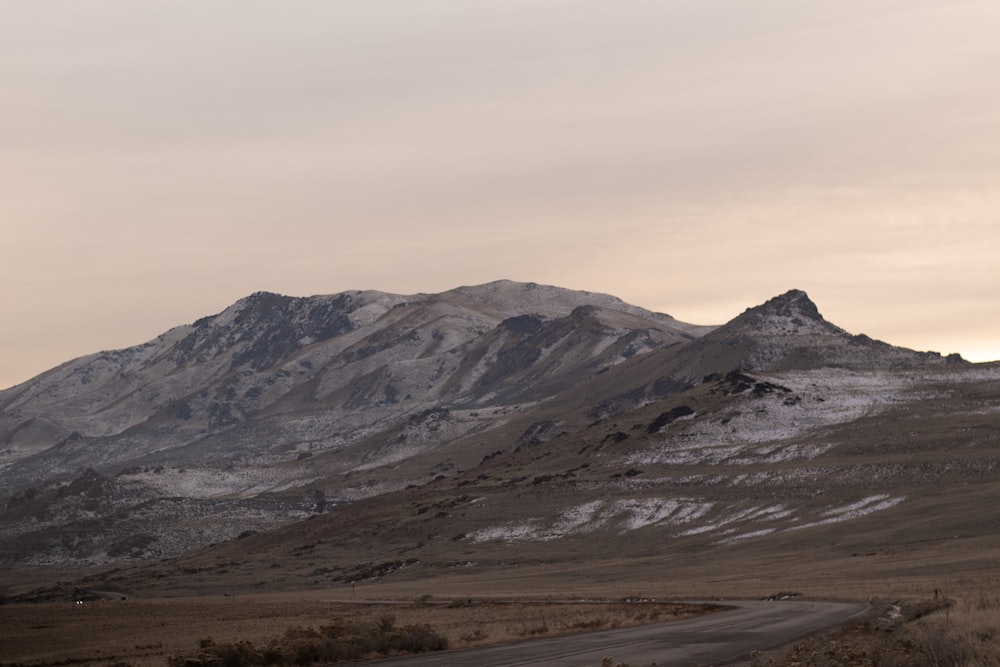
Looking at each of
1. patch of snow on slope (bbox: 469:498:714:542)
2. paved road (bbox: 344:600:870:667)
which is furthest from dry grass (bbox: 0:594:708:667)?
patch of snow on slope (bbox: 469:498:714:542)

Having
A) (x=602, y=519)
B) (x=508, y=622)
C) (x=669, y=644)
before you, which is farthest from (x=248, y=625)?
(x=602, y=519)

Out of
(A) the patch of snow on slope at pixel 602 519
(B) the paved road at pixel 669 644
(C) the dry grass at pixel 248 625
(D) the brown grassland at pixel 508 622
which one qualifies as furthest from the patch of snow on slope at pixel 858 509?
(B) the paved road at pixel 669 644

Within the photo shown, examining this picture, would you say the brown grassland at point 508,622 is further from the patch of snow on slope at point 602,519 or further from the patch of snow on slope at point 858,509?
the patch of snow on slope at point 602,519

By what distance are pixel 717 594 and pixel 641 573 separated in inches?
1655

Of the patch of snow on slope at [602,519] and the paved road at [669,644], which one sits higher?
the paved road at [669,644]

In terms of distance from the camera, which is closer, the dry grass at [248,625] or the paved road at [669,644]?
the paved road at [669,644]

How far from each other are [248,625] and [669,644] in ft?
96.7

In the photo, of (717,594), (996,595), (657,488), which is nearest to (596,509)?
(657,488)

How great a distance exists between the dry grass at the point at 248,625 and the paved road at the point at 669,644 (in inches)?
125

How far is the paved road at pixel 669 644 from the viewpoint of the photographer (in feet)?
117

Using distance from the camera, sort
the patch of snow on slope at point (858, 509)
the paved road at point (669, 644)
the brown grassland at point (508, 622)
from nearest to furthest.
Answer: the brown grassland at point (508, 622) < the paved road at point (669, 644) < the patch of snow on slope at point (858, 509)

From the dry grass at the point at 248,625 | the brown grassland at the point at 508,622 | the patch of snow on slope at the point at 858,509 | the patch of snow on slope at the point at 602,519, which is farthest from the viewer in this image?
the patch of snow on slope at the point at 602,519

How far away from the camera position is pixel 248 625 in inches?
2496

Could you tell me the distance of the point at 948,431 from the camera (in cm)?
17700
